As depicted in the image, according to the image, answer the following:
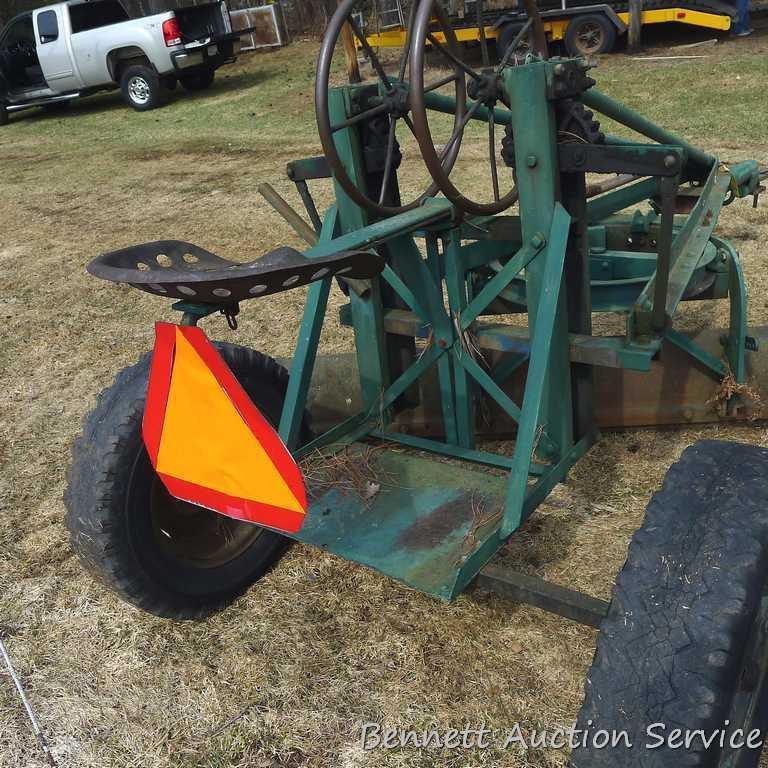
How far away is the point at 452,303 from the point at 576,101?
0.75 metres

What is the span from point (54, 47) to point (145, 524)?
13563 millimetres

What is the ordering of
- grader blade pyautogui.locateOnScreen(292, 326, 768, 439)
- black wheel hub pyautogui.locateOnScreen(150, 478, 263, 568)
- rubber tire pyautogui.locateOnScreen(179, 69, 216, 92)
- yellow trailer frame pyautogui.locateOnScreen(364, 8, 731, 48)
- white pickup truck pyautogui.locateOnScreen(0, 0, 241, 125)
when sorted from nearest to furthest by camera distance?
black wheel hub pyautogui.locateOnScreen(150, 478, 263, 568), grader blade pyautogui.locateOnScreen(292, 326, 768, 439), yellow trailer frame pyautogui.locateOnScreen(364, 8, 731, 48), white pickup truck pyautogui.locateOnScreen(0, 0, 241, 125), rubber tire pyautogui.locateOnScreen(179, 69, 216, 92)

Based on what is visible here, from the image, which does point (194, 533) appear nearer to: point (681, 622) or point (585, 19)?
point (681, 622)

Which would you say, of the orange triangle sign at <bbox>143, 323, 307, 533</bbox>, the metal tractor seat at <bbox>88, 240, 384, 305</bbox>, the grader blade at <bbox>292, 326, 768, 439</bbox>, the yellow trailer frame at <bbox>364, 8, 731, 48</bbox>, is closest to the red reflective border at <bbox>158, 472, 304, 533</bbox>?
the orange triangle sign at <bbox>143, 323, 307, 533</bbox>

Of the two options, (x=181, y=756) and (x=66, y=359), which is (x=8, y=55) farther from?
(x=181, y=756)

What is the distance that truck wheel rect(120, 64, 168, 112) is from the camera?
1340 centimetres

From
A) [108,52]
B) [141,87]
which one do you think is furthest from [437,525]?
[108,52]

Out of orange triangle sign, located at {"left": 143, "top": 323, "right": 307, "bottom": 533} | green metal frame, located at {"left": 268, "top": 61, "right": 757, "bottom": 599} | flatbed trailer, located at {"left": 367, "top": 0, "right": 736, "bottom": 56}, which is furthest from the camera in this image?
flatbed trailer, located at {"left": 367, "top": 0, "right": 736, "bottom": 56}

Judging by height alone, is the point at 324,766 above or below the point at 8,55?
below

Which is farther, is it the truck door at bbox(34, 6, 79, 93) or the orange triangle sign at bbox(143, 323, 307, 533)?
the truck door at bbox(34, 6, 79, 93)

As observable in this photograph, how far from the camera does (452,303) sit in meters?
2.81

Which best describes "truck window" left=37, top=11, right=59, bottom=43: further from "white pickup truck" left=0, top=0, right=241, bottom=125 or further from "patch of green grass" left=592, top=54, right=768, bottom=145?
"patch of green grass" left=592, top=54, right=768, bottom=145

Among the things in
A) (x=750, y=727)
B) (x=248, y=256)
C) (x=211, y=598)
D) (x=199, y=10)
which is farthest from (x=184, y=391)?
(x=199, y=10)

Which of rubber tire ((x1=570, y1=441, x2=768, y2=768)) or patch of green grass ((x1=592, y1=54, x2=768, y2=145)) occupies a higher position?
rubber tire ((x1=570, y1=441, x2=768, y2=768))
